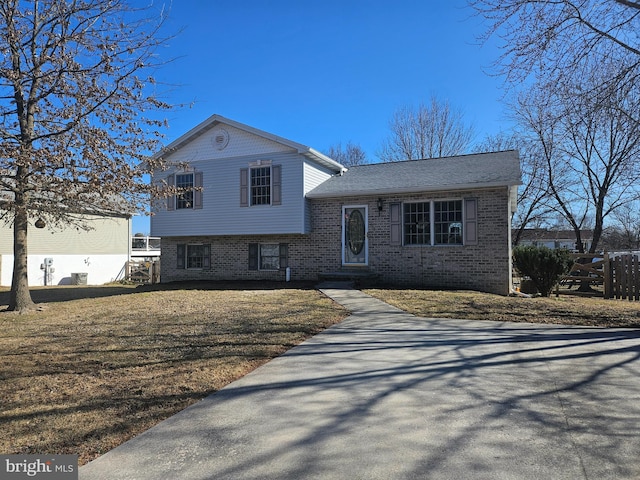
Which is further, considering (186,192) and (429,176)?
(186,192)

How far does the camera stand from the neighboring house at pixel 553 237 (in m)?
33.6

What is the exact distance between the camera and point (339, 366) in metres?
5.03

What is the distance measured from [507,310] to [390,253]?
595 cm

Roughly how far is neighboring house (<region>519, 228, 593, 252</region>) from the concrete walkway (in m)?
28.8

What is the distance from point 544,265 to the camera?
515 inches

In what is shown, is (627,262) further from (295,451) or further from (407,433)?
(295,451)

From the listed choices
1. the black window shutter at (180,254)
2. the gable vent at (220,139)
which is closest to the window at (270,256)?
the black window shutter at (180,254)

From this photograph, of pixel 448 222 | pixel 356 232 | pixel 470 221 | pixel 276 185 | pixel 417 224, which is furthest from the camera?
pixel 276 185

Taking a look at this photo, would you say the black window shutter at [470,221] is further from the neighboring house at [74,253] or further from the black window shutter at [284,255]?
the neighboring house at [74,253]

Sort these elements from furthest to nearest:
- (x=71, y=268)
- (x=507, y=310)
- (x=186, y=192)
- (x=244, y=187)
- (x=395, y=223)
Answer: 1. (x=71, y=268)
2. (x=186, y=192)
3. (x=244, y=187)
4. (x=395, y=223)
5. (x=507, y=310)

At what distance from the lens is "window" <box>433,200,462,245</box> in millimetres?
13750

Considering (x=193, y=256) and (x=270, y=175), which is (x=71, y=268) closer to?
(x=193, y=256)

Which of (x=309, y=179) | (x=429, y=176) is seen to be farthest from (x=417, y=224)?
(x=309, y=179)

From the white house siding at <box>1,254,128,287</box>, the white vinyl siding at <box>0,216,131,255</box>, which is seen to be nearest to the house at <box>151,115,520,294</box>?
the white vinyl siding at <box>0,216,131,255</box>
